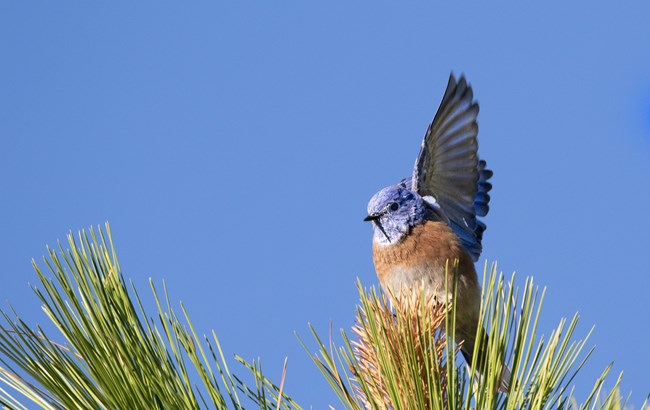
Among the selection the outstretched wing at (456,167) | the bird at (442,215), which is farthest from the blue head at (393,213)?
the outstretched wing at (456,167)

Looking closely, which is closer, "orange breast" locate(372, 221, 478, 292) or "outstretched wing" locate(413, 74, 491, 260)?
"orange breast" locate(372, 221, 478, 292)

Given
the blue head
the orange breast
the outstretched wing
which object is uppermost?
the outstretched wing

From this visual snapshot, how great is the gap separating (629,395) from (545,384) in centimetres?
28

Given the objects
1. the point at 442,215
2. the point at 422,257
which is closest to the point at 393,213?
the point at 422,257

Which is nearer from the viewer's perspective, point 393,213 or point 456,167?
point 393,213

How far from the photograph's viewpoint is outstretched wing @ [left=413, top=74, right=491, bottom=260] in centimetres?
419

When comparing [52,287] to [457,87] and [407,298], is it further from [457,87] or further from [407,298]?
[457,87]

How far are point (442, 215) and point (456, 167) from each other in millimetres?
465

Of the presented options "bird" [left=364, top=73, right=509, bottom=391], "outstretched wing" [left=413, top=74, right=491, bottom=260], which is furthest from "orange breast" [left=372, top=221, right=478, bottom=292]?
"outstretched wing" [left=413, top=74, right=491, bottom=260]

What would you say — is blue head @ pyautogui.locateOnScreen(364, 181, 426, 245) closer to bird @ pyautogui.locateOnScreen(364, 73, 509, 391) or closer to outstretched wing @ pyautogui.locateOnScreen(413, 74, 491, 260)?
bird @ pyautogui.locateOnScreen(364, 73, 509, 391)

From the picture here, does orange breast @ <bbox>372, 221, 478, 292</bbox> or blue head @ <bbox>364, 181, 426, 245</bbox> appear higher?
blue head @ <bbox>364, 181, 426, 245</bbox>

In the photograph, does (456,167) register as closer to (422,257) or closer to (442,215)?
(442,215)

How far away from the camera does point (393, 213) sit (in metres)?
3.71

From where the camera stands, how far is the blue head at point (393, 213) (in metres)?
3.65
